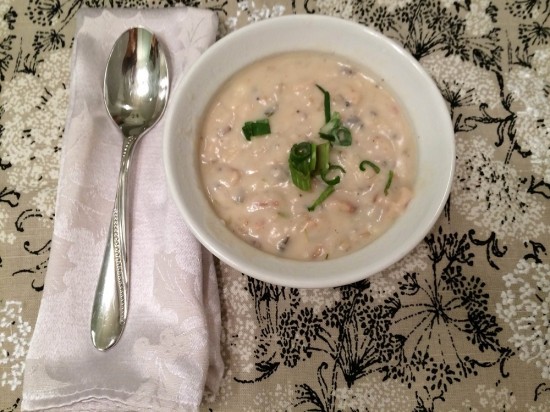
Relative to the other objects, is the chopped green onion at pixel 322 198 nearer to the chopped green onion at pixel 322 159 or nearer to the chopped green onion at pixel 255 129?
the chopped green onion at pixel 322 159

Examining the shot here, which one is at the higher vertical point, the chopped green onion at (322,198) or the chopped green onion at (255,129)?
the chopped green onion at (255,129)

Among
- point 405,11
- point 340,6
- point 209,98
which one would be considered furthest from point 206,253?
point 405,11

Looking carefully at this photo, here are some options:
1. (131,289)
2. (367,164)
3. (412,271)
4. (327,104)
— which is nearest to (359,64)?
(327,104)

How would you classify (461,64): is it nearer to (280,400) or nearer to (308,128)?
(308,128)

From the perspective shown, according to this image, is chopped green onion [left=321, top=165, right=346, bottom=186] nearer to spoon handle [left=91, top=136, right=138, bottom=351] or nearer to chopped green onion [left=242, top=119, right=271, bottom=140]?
chopped green onion [left=242, top=119, right=271, bottom=140]

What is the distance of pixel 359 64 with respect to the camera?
1704mm

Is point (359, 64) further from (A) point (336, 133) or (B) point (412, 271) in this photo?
(B) point (412, 271)

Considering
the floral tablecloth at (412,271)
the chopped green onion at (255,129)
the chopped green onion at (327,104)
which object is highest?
the chopped green onion at (327,104)

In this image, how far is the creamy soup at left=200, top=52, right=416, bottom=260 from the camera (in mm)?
1545

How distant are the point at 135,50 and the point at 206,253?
81 centimetres

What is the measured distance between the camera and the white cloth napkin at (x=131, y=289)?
144 cm

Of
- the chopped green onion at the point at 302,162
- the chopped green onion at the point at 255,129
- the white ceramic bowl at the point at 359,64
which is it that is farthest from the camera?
the chopped green onion at the point at 255,129

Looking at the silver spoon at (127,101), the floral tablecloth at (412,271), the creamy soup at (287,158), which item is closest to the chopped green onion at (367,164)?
the creamy soup at (287,158)

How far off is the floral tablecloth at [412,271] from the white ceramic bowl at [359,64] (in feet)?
0.71
